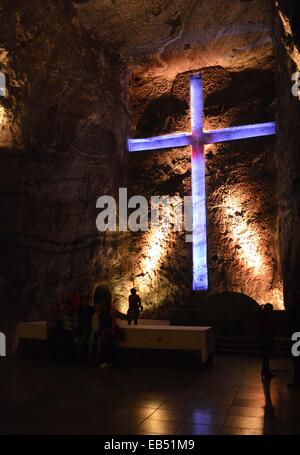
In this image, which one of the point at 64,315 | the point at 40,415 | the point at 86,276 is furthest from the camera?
the point at 86,276

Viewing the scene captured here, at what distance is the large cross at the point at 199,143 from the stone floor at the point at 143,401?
271 inches

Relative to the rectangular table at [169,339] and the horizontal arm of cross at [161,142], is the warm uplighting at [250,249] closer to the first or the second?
the horizontal arm of cross at [161,142]

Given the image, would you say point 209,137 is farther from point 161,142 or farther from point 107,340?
point 107,340

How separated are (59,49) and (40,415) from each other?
11.3m

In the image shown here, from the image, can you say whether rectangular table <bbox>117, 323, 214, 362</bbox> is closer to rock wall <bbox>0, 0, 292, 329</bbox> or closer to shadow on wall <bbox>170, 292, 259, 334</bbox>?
shadow on wall <bbox>170, 292, 259, 334</bbox>

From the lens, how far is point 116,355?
7.45m

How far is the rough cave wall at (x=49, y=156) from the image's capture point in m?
11.2

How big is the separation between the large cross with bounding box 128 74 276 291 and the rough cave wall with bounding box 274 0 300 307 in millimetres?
1439

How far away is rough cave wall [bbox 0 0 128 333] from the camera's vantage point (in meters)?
11.2

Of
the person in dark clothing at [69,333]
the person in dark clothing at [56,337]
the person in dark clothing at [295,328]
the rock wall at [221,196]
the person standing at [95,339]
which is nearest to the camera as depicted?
the person in dark clothing at [295,328]

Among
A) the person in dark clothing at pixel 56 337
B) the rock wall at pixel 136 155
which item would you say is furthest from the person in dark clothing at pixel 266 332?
the rock wall at pixel 136 155

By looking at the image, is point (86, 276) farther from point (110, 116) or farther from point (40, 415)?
point (40, 415)

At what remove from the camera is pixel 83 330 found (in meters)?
7.72

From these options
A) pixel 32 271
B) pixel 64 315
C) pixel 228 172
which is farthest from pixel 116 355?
pixel 228 172
